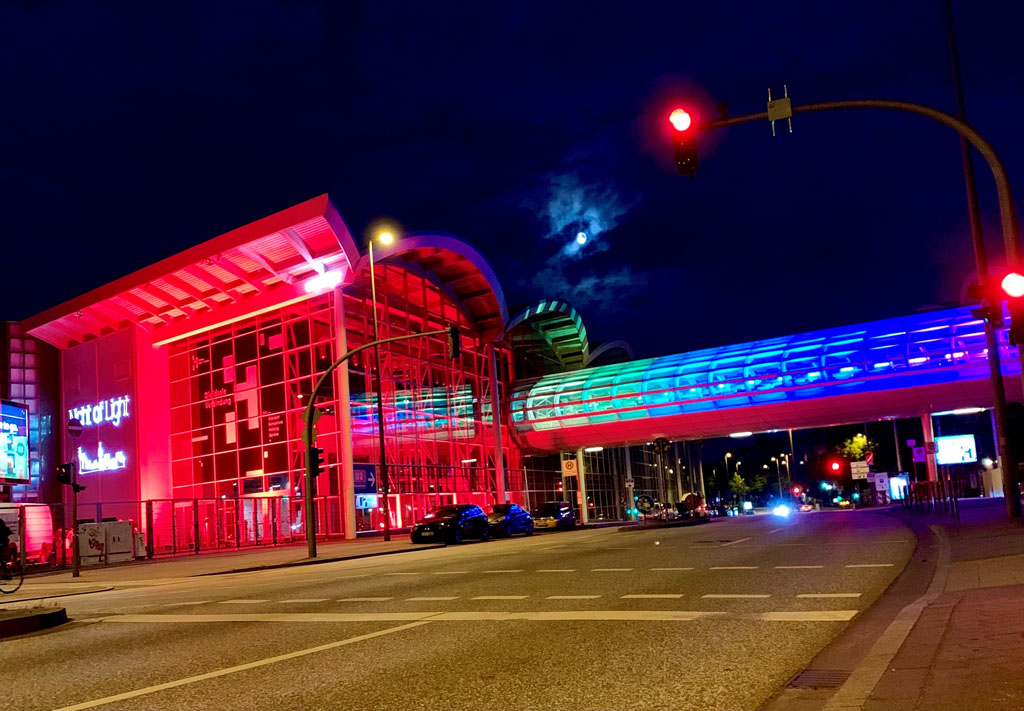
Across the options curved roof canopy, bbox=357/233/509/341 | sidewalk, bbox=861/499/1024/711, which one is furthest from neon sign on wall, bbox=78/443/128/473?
sidewalk, bbox=861/499/1024/711

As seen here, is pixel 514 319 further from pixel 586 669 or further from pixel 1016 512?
pixel 586 669

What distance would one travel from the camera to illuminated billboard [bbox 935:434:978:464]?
2327 inches

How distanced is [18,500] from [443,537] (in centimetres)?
3145

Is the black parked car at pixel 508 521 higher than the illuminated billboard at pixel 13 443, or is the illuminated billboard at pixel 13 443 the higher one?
the illuminated billboard at pixel 13 443

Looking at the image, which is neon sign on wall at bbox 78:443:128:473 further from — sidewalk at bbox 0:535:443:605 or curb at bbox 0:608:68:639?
curb at bbox 0:608:68:639

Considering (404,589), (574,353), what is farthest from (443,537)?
(574,353)

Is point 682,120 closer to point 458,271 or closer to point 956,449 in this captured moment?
point 458,271

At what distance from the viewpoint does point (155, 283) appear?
44.1 m

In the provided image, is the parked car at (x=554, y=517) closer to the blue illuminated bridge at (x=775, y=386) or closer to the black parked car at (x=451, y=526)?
the blue illuminated bridge at (x=775, y=386)

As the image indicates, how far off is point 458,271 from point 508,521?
17744mm

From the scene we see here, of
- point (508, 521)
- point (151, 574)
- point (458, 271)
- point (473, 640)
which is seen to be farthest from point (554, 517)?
point (473, 640)

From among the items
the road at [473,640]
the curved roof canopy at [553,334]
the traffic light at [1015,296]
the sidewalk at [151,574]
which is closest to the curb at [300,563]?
the sidewalk at [151,574]

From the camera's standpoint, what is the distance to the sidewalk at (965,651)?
5461 millimetres

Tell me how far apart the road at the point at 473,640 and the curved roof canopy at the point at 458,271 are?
95.3 ft
